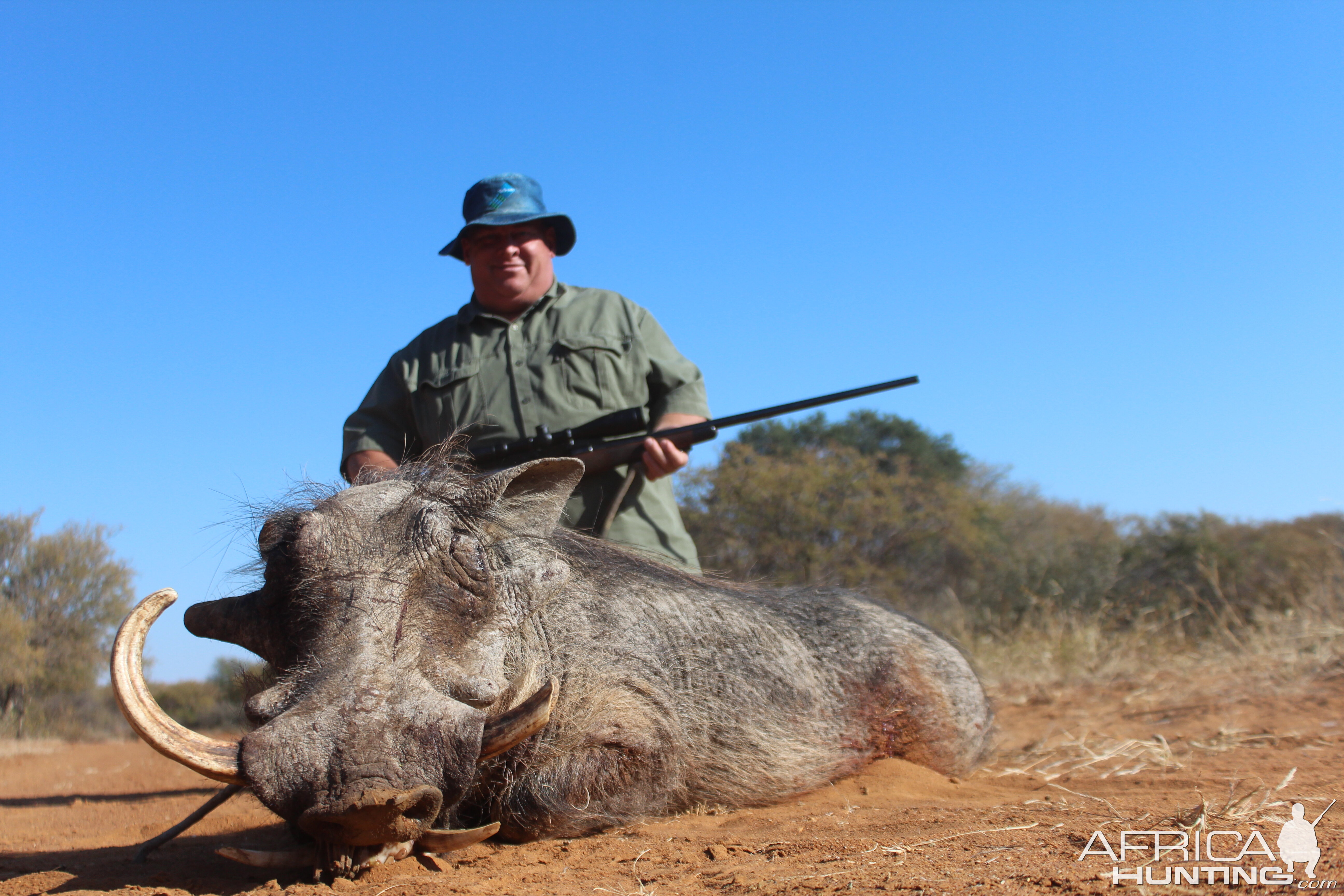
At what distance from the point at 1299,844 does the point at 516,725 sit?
1.72 metres

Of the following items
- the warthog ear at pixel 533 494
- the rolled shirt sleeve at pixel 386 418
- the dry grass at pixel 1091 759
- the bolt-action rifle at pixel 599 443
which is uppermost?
the rolled shirt sleeve at pixel 386 418

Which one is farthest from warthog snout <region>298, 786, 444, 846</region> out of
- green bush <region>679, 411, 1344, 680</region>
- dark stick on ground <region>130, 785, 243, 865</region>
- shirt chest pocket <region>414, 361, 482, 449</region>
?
green bush <region>679, 411, 1344, 680</region>

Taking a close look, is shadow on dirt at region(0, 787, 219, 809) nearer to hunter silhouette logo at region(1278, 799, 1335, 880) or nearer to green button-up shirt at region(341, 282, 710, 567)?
green button-up shirt at region(341, 282, 710, 567)

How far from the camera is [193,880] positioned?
251 centimetres

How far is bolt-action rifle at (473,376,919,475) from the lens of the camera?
400 centimetres

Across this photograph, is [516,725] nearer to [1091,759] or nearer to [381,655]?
[381,655]

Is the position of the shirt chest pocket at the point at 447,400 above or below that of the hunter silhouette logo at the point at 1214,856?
above

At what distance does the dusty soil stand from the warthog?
128 millimetres

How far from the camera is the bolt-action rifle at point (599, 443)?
4004mm

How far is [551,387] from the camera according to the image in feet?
14.4

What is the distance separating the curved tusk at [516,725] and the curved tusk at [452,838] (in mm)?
155

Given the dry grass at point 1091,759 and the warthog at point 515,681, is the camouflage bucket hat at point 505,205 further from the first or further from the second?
the dry grass at point 1091,759

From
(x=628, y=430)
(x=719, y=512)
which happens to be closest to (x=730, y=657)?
(x=628, y=430)

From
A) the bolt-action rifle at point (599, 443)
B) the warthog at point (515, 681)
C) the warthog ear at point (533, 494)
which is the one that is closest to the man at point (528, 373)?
the bolt-action rifle at point (599, 443)
